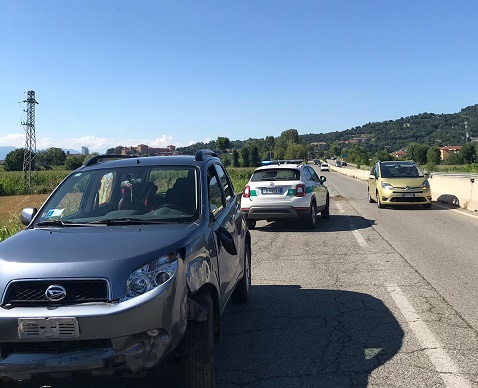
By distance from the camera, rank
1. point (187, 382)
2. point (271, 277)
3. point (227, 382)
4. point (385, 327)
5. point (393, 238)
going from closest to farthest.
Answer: point (187, 382)
point (227, 382)
point (385, 327)
point (271, 277)
point (393, 238)

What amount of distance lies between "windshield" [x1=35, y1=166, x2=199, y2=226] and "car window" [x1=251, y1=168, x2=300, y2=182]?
25.7ft

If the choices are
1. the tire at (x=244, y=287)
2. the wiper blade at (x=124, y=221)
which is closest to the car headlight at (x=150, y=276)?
the wiper blade at (x=124, y=221)

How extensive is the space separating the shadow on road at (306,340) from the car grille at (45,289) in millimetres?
1311

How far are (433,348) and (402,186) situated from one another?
12.8 meters

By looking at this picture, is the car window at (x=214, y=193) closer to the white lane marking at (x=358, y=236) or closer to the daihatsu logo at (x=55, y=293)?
the daihatsu logo at (x=55, y=293)

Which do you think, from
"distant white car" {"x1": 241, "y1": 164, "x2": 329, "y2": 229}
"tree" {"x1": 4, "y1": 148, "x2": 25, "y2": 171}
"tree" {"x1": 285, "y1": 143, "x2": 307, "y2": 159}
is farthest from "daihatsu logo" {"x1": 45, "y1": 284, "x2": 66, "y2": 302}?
"tree" {"x1": 285, "y1": 143, "x2": 307, "y2": 159}

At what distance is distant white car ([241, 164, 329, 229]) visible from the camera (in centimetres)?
1195

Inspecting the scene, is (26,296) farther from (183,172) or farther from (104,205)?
(183,172)

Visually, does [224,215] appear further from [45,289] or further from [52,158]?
[52,158]

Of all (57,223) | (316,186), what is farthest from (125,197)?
(316,186)

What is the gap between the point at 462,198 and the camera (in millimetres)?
16984

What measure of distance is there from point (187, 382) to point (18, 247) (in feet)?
4.85

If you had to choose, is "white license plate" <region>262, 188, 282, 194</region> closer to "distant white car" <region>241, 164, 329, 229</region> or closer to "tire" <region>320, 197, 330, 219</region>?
"distant white car" <region>241, 164, 329, 229</region>

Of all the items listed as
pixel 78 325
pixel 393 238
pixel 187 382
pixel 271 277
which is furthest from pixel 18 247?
pixel 393 238
